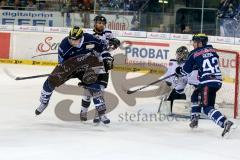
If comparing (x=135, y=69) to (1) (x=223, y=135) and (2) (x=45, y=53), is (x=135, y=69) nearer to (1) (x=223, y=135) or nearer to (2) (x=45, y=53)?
(2) (x=45, y=53)

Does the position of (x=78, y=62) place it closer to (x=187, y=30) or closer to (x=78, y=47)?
(x=78, y=47)

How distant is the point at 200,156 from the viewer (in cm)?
567

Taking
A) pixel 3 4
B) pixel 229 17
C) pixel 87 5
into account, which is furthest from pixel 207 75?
pixel 3 4

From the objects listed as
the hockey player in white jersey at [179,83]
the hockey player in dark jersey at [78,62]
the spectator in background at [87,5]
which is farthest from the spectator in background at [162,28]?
the hockey player in dark jersey at [78,62]

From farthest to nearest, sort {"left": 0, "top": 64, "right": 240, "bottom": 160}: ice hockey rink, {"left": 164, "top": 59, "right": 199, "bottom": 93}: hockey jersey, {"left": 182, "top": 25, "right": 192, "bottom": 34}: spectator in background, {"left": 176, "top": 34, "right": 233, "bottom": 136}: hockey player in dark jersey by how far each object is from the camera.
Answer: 1. {"left": 182, "top": 25, "right": 192, "bottom": 34}: spectator in background
2. {"left": 164, "top": 59, "right": 199, "bottom": 93}: hockey jersey
3. {"left": 176, "top": 34, "right": 233, "bottom": 136}: hockey player in dark jersey
4. {"left": 0, "top": 64, "right": 240, "bottom": 160}: ice hockey rink

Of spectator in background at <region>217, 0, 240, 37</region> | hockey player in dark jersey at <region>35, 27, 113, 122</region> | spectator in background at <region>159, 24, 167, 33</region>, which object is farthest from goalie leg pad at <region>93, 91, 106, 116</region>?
spectator in background at <region>159, 24, 167, 33</region>

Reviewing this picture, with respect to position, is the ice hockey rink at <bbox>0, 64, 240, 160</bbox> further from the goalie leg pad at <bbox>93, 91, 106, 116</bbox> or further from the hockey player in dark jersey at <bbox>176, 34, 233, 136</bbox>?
the hockey player in dark jersey at <bbox>176, 34, 233, 136</bbox>

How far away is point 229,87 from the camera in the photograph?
905 centimetres

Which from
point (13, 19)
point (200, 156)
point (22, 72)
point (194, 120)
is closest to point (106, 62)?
point (194, 120)

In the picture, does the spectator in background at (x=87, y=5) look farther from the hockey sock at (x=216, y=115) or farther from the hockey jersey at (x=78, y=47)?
the hockey sock at (x=216, y=115)

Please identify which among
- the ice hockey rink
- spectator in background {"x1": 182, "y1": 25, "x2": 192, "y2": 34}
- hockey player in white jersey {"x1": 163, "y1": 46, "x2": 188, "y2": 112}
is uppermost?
spectator in background {"x1": 182, "y1": 25, "x2": 192, "y2": 34}

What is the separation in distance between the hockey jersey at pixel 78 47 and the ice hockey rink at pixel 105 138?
2.90 ft

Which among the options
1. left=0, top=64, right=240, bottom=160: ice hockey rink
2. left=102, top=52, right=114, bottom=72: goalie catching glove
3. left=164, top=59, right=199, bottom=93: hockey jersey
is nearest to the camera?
left=0, top=64, right=240, bottom=160: ice hockey rink

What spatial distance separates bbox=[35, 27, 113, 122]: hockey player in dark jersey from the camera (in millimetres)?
7094
